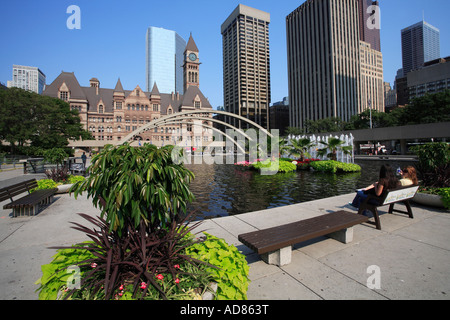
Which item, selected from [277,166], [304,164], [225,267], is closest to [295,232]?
→ [225,267]

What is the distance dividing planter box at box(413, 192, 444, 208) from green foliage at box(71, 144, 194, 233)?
8254 millimetres

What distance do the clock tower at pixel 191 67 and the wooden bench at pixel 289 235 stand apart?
109 m

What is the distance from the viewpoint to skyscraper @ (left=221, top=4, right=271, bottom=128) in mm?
156000

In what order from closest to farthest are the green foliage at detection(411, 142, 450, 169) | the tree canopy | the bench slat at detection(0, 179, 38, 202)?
Answer: 1. the bench slat at detection(0, 179, 38, 202)
2. the green foliage at detection(411, 142, 450, 169)
3. the tree canopy

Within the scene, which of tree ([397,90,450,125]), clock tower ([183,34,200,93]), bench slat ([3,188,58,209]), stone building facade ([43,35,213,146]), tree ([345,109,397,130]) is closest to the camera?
bench slat ([3,188,58,209])

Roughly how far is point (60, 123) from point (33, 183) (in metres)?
35.1

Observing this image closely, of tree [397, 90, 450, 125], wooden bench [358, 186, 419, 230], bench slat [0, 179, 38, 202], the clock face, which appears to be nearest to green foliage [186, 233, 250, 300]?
wooden bench [358, 186, 419, 230]

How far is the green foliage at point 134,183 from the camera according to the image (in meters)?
2.86

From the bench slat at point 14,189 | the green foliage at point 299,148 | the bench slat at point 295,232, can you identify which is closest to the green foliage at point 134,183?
the bench slat at point 295,232

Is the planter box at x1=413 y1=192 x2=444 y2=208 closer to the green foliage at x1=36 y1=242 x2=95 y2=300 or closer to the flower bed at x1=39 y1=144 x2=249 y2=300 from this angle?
the flower bed at x1=39 y1=144 x2=249 y2=300

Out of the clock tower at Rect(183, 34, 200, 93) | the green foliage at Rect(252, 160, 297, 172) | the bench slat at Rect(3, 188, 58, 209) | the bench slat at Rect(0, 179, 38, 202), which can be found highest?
the clock tower at Rect(183, 34, 200, 93)

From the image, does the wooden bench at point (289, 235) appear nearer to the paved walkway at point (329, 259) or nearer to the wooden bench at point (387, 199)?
the paved walkway at point (329, 259)

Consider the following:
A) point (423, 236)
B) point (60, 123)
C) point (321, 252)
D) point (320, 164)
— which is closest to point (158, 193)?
point (321, 252)

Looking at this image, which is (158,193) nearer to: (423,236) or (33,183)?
(423,236)
